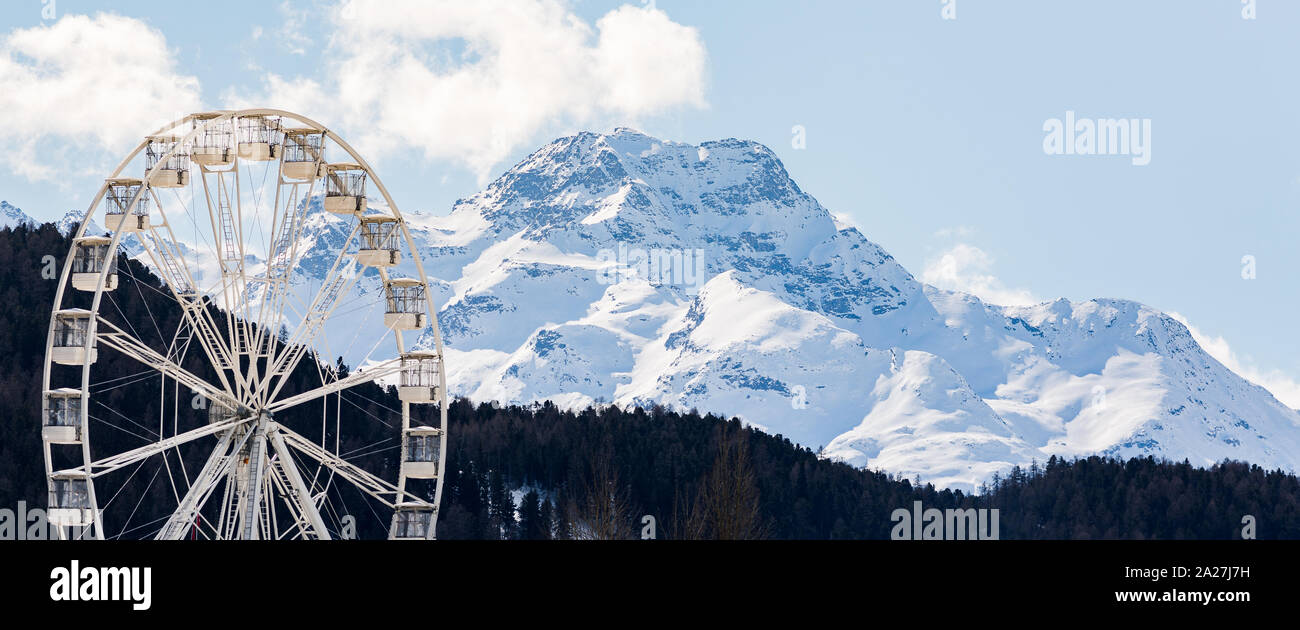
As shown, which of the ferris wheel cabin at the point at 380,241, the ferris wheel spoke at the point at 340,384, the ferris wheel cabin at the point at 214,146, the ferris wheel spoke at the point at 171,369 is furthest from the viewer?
the ferris wheel cabin at the point at 380,241

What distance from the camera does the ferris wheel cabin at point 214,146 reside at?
69.9 m

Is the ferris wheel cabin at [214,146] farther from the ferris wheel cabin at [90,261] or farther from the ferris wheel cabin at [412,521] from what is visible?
the ferris wheel cabin at [412,521]

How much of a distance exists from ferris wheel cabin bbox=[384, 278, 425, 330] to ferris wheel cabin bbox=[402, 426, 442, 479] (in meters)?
4.12

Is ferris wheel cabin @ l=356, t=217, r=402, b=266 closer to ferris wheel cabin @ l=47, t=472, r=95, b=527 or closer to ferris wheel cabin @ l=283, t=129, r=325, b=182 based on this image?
ferris wheel cabin @ l=283, t=129, r=325, b=182

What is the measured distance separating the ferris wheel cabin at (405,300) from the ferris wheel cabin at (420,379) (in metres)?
1.29

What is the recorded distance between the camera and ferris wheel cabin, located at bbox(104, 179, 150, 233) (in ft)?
221

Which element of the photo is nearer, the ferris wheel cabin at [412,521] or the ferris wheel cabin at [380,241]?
the ferris wheel cabin at [412,521]

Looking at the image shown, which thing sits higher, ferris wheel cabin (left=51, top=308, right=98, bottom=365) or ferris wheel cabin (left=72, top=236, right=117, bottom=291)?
ferris wheel cabin (left=72, top=236, right=117, bottom=291)

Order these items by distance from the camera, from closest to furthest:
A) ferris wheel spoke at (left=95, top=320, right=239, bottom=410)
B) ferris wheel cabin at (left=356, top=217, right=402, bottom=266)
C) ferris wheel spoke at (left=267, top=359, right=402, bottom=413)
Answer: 1. ferris wheel spoke at (left=95, top=320, right=239, bottom=410)
2. ferris wheel spoke at (left=267, top=359, right=402, bottom=413)
3. ferris wheel cabin at (left=356, top=217, right=402, bottom=266)

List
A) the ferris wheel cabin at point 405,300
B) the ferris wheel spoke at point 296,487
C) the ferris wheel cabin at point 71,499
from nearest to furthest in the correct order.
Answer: the ferris wheel cabin at point 71,499, the ferris wheel spoke at point 296,487, the ferris wheel cabin at point 405,300

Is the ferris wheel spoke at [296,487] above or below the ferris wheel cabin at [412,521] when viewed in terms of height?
above
